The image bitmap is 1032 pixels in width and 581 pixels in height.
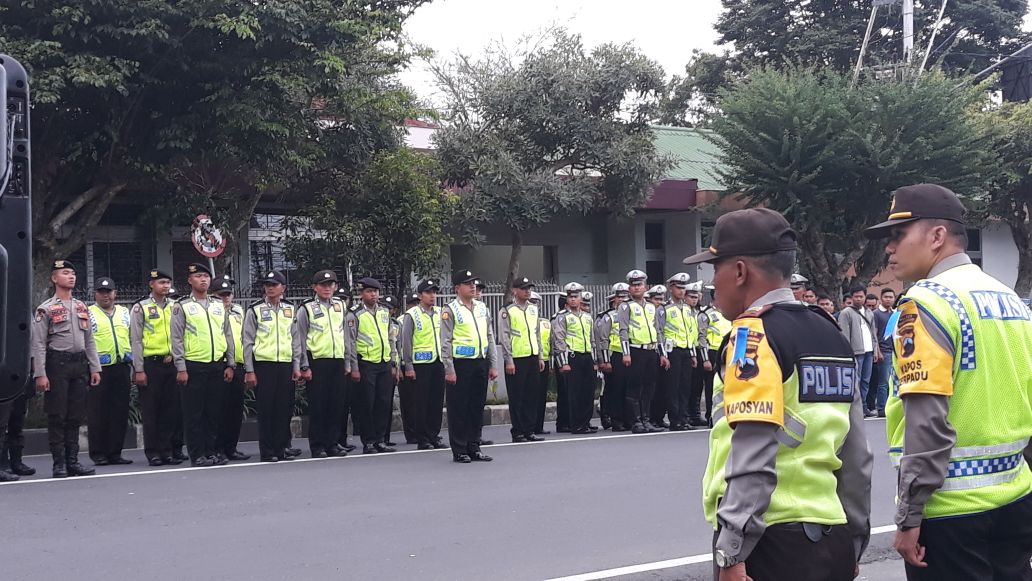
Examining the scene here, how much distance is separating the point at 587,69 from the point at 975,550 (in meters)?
16.6

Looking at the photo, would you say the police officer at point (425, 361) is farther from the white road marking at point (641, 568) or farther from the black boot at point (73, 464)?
the white road marking at point (641, 568)

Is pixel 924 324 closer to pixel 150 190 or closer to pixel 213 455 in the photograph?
pixel 213 455

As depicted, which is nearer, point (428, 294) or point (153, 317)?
point (153, 317)

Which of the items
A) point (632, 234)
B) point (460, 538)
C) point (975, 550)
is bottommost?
point (460, 538)

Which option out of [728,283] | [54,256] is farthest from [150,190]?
[728,283]

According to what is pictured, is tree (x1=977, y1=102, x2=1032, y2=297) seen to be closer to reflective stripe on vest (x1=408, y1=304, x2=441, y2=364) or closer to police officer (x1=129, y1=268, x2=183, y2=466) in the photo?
reflective stripe on vest (x1=408, y1=304, x2=441, y2=364)

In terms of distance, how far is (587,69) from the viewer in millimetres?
19453

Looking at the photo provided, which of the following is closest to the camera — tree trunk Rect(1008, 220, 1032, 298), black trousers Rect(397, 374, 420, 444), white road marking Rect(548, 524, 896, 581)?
white road marking Rect(548, 524, 896, 581)

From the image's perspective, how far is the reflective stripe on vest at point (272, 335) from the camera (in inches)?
466

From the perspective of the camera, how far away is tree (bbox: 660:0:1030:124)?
30.0 meters

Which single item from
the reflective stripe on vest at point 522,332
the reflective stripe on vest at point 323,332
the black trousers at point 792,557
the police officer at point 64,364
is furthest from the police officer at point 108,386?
the black trousers at point 792,557

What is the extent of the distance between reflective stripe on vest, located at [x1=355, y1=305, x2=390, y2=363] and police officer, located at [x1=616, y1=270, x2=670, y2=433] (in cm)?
356

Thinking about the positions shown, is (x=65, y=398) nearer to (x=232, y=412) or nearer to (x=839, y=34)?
(x=232, y=412)

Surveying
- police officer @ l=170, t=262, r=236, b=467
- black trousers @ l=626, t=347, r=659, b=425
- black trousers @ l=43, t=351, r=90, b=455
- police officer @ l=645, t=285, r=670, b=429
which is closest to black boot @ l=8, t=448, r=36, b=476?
black trousers @ l=43, t=351, r=90, b=455
